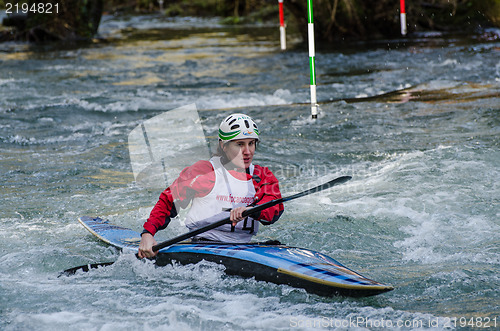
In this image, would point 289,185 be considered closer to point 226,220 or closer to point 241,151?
point 241,151

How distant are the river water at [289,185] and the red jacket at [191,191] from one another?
1.17 feet

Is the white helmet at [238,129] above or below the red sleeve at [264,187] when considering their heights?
above

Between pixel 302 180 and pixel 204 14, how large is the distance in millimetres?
28954

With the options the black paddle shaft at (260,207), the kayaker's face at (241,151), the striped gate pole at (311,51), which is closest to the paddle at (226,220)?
the black paddle shaft at (260,207)

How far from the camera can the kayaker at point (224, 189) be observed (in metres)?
3.77

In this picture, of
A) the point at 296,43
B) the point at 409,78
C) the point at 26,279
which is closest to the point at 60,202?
the point at 26,279

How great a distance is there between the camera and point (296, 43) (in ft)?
57.8

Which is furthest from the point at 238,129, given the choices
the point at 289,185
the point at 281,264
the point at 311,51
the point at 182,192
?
the point at 311,51

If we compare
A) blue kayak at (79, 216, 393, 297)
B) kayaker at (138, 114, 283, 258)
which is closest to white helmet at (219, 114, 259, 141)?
kayaker at (138, 114, 283, 258)

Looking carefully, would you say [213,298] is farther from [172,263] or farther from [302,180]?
[302,180]

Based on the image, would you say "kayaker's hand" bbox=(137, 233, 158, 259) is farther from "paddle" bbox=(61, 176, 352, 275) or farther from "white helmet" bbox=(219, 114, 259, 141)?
"white helmet" bbox=(219, 114, 259, 141)

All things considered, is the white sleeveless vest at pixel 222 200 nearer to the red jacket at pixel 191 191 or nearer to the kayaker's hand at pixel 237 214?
the red jacket at pixel 191 191

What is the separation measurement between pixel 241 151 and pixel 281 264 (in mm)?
764

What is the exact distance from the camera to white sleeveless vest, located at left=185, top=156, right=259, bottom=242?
3.85 meters
